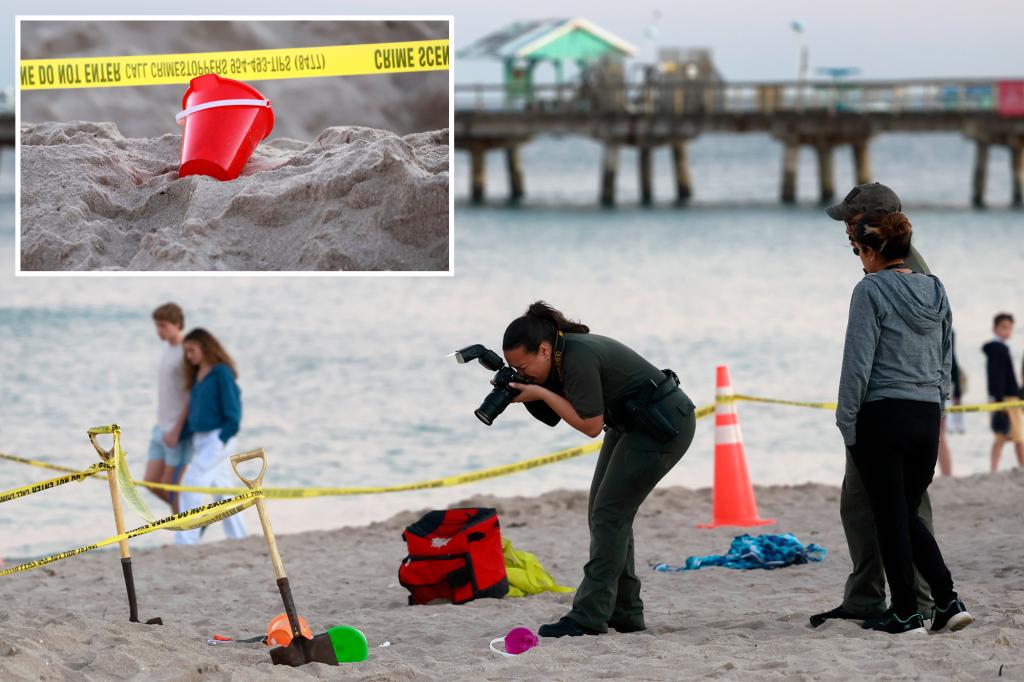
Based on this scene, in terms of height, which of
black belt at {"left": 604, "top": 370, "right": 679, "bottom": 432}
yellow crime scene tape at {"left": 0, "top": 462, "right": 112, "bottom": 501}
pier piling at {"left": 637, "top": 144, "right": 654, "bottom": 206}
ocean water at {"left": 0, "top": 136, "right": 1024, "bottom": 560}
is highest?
pier piling at {"left": 637, "top": 144, "right": 654, "bottom": 206}

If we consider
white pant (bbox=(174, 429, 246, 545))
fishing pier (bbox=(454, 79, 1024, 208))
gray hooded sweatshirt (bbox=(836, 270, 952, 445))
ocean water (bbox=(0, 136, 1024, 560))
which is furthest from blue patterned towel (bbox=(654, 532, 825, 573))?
fishing pier (bbox=(454, 79, 1024, 208))

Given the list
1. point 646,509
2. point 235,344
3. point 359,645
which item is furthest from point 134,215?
point 235,344

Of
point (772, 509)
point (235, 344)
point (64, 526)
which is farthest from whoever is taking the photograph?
point (235, 344)

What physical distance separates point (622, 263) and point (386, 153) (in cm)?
3171

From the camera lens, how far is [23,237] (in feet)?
16.6

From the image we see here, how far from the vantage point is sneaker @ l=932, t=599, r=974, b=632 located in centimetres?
527

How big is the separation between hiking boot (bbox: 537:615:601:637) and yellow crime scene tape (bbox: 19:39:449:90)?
7.22 feet

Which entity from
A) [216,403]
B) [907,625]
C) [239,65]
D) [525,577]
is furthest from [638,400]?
[216,403]

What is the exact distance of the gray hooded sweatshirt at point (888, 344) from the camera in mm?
5109

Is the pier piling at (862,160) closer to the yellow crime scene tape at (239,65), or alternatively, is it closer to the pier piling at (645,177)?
the pier piling at (645,177)

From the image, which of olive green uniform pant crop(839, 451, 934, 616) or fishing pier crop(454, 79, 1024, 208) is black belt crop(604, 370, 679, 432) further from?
fishing pier crop(454, 79, 1024, 208)

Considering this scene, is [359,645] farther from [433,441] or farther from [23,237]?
[433,441]

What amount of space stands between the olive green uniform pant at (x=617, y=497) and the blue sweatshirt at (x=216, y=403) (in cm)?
377

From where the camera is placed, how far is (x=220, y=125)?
5117 mm
